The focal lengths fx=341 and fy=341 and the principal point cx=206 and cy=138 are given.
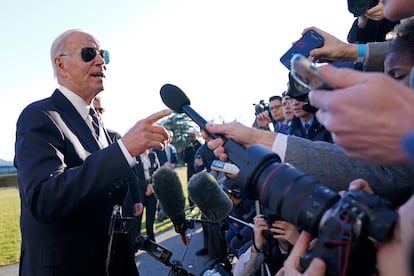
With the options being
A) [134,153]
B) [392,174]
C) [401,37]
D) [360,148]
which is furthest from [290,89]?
[360,148]

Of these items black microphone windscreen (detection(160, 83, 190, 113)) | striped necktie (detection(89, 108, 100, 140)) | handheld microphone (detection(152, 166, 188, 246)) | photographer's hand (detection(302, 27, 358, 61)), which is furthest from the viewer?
handheld microphone (detection(152, 166, 188, 246))

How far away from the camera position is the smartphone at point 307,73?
2.84 feet

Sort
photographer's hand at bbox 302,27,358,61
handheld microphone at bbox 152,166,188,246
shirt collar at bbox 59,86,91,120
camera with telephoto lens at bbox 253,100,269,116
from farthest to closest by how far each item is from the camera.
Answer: camera with telephoto lens at bbox 253,100,269,116 < handheld microphone at bbox 152,166,188,246 < shirt collar at bbox 59,86,91,120 < photographer's hand at bbox 302,27,358,61

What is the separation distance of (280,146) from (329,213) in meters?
0.68

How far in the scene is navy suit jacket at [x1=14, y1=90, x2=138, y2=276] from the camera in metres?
1.70

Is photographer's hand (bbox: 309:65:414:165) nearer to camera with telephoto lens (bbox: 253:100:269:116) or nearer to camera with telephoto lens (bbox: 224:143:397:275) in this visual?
camera with telephoto lens (bbox: 224:143:397:275)

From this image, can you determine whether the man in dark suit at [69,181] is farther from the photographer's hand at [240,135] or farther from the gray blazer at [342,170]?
the gray blazer at [342,170]

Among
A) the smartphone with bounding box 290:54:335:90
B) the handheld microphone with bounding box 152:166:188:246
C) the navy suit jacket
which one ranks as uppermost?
the smartphone with bounding box 290:54:335:90

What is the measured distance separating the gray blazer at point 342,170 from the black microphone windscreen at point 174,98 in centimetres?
65

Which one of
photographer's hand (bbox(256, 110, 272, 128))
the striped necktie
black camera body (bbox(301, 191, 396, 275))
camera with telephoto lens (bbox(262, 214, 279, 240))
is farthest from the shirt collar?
photographer's hand (bbox(256, 110, 272, 128))

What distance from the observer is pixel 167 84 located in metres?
2.01

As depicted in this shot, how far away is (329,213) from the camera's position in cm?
92

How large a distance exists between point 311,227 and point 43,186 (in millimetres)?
1325

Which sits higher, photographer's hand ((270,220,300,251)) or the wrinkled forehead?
the wrinkled forehead
